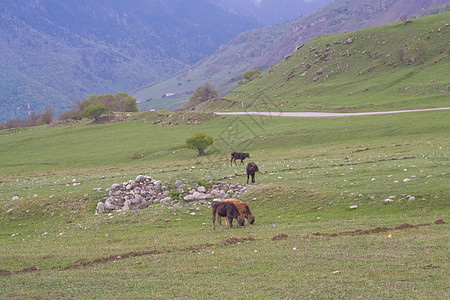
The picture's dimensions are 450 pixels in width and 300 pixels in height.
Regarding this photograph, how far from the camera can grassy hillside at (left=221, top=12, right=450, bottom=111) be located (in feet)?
265

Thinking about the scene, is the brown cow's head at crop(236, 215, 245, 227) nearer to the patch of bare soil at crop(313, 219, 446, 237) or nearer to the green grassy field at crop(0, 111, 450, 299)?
the green grassy field at crop(0, 111, 450, 299)

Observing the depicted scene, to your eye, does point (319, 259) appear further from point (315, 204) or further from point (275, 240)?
point (315, 204)

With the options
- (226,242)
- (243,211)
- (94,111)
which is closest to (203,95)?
(94,111)

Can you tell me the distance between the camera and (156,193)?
2620 cm

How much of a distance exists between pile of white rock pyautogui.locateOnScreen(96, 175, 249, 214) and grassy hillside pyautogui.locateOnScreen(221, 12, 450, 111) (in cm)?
5413

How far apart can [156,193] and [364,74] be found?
8896 cm

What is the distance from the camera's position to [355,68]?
109 meters

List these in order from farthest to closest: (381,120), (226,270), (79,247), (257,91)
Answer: (257,91) < (381,120) < (79,247) < (226,270)

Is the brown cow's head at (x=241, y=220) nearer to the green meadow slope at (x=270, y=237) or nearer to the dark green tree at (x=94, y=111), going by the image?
the green meadow slope at (x=270, y=237)

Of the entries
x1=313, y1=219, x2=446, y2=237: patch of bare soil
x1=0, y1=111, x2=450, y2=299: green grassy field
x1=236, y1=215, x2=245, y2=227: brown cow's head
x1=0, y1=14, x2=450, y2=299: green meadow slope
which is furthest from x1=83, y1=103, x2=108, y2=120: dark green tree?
x1=313, y1=219, x2=446, y2=237: patch of bare soil

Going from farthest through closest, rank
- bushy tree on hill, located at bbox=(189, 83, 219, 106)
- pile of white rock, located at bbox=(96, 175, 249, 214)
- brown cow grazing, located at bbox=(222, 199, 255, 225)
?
bushy tree on hill, located at bbox=(189, 83, 219, 106)
pile of white rock, located at bbox=(96, 175, 249, 214)
brown cow grazing, located at bbox=(222, 199, 255, 225)

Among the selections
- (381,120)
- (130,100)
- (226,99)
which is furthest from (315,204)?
(130,100)

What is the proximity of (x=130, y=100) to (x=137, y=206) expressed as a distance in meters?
113

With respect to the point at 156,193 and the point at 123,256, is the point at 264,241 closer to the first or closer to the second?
the point at 123,256
